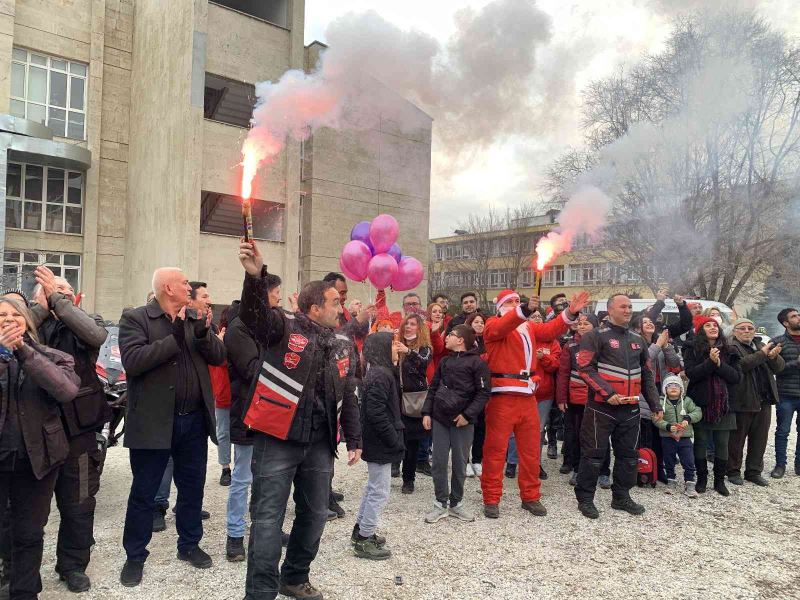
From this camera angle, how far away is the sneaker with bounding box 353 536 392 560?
13.9 feet

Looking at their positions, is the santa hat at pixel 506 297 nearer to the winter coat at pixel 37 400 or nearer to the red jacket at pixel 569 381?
the red jacket at pixel 569 381

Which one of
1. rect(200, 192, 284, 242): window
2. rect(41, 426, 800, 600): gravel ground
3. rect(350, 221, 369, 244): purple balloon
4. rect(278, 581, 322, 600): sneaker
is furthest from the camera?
rect(200, 192, 284, 242): window

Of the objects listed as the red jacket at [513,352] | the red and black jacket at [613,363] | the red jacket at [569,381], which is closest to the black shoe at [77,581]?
the red jacket at [513,352]

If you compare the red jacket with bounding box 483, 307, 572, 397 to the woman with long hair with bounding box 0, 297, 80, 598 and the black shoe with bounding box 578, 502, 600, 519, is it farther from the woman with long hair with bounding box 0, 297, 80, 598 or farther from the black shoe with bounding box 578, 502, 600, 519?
the woman with long hair with bounding box 0, 297, 80, 598

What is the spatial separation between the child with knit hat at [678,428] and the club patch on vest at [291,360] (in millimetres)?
4635

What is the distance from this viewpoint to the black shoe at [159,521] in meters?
4.62

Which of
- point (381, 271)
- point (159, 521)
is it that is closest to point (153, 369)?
point (159, 521)

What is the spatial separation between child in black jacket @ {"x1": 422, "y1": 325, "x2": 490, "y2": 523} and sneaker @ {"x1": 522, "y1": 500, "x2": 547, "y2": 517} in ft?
2.03

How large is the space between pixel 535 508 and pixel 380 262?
470cm

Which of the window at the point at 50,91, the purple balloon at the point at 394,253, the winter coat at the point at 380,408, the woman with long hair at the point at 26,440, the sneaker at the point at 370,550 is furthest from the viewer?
the window at the point at 50,91

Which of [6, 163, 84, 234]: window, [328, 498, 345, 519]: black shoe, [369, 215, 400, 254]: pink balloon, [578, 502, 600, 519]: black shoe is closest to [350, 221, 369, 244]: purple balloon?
[369, 215, 400, 254]: pink balloon

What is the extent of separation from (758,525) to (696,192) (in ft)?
37.6

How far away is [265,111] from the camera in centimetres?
627

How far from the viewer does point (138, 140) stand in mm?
21016
